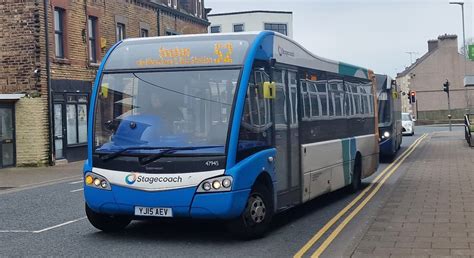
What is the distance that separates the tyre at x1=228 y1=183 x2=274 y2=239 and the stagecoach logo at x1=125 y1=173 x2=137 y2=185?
→ 1.31 m

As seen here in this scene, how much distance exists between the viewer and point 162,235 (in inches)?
320

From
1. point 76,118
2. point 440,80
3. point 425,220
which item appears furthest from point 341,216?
point 440,80

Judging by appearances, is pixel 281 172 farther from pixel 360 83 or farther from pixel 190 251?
pixel 360 83

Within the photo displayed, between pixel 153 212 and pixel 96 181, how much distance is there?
0.91 meters

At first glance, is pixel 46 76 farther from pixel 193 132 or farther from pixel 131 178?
pixel 193 132

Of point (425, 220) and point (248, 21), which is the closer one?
point (425, 220)

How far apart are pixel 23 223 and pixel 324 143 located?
5094 millimetres

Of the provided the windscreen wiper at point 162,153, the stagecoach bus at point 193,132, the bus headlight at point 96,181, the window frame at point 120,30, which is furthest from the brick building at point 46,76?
the windscreen wiper at point 162,153

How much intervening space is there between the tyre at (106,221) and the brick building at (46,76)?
45.7 feet

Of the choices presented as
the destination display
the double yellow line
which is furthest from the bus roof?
the double yellow line

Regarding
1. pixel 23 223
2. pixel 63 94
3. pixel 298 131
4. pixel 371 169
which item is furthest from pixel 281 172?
pixel 63 94

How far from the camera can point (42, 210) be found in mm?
10859

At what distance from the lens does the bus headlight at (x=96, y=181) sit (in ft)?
24.8

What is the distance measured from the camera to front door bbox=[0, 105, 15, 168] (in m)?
21.0
